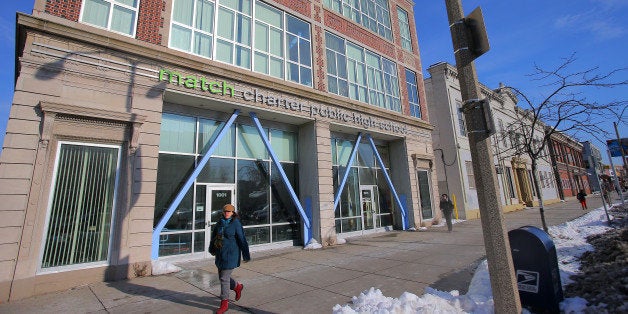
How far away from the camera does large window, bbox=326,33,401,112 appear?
48.4 feet

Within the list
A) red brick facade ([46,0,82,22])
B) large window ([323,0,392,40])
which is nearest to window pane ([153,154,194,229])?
red brick facade ([46,0,82,22])

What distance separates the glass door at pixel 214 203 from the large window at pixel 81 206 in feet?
9.23

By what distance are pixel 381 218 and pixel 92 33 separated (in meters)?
13.9

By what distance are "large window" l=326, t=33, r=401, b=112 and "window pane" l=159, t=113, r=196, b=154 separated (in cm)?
649

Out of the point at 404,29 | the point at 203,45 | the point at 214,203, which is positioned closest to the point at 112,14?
the point at 203,45

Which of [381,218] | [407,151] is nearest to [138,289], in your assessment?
[381,218]

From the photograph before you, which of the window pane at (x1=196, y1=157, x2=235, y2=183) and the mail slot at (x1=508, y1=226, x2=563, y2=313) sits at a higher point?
the window pane at (x1=196, y1=157, x2=235, y2=183)

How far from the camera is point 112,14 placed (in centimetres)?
875

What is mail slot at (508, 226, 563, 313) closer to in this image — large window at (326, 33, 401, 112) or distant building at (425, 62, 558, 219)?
large window at (326, 33, 401, 112)

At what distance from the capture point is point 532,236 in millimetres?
4422

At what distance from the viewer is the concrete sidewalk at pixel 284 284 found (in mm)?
5355

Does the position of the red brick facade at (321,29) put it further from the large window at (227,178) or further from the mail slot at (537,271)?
the mail slot at (537,271)

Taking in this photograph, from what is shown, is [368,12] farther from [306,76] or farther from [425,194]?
[425,194]

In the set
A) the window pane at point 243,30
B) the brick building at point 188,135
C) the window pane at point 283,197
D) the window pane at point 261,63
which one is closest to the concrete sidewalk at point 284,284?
the brick building at point 188,135
